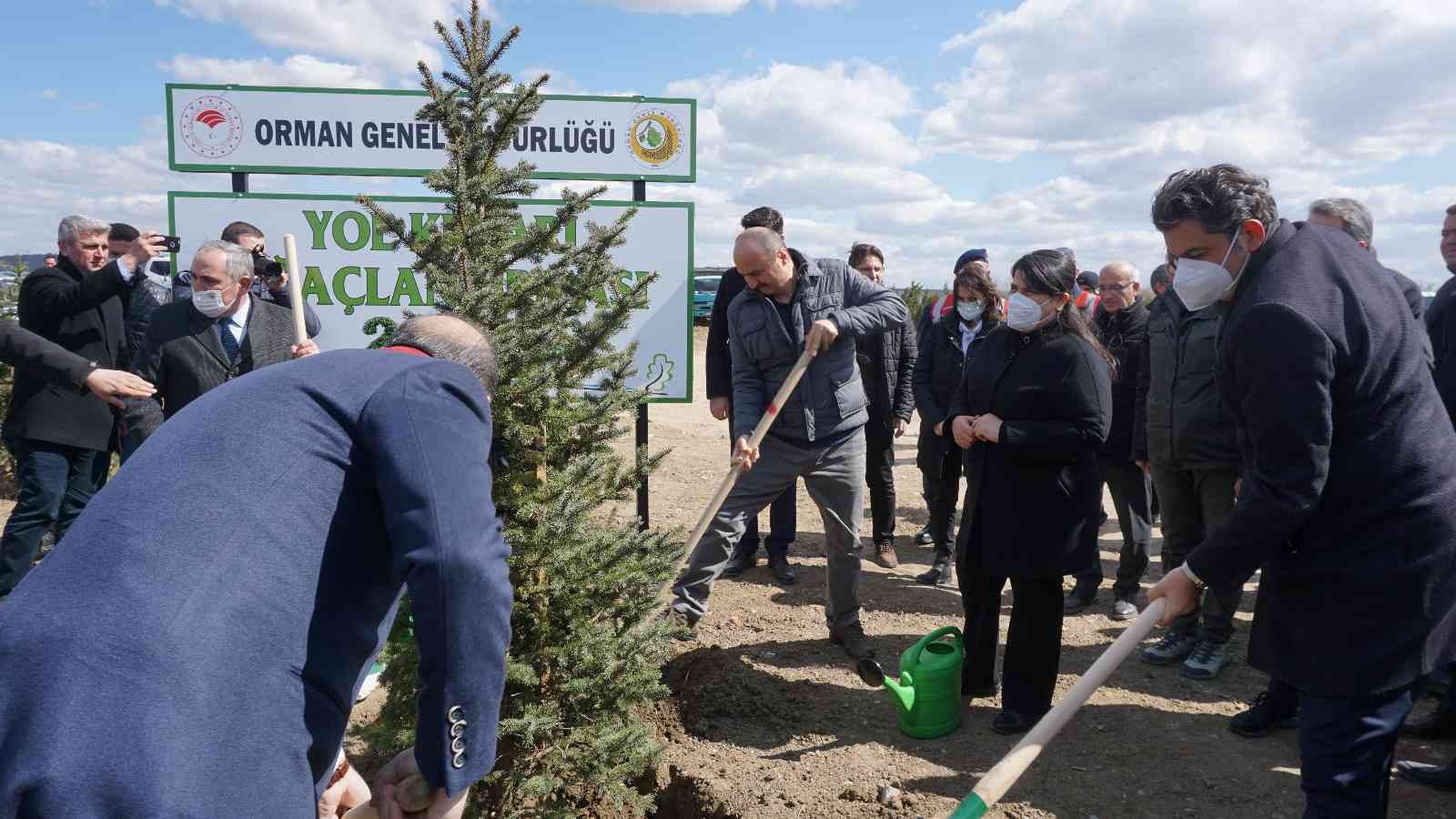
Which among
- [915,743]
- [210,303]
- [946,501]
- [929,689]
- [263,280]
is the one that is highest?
[263,280]

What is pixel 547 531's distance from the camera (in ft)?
9.35

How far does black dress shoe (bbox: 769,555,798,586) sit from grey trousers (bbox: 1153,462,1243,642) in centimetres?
233

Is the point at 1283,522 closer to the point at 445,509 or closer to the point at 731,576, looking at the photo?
the point at 445,509

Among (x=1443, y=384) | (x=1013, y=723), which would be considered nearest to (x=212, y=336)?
(x=1013, y=723)

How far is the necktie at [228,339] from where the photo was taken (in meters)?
4.08

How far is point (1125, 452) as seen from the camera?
564 centimetres

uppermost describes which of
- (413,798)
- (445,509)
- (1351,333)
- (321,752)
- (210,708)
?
(1351,333)

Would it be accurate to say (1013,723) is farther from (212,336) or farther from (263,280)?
(263,280)

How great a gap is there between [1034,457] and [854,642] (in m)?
1.49

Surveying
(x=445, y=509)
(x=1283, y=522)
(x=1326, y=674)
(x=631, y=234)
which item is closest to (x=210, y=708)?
(x=445, y=509)

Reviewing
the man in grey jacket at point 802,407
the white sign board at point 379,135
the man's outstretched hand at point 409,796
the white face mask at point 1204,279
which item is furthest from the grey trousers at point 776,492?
the man's outstretched hand at point 409,796

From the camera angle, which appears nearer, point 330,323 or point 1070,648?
point 1070,648

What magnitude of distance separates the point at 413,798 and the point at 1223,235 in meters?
2.33

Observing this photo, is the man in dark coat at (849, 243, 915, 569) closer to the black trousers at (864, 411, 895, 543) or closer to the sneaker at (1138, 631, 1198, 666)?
the black trousers at (864, 411, 895, 543)
